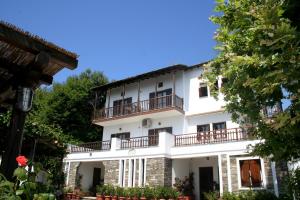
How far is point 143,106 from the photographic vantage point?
21.7 m

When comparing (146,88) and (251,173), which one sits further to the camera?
(146,88)

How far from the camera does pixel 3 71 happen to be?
4.75 metres

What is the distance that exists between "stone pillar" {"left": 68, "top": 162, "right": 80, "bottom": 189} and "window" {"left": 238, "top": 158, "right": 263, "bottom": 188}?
39.6 feet

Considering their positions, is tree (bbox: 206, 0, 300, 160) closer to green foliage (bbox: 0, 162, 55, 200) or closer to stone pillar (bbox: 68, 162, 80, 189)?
green foliage (bbox: 0, 162, 55, 200)

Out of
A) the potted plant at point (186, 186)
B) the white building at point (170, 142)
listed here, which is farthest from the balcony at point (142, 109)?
the potted plant at point (186, 186)

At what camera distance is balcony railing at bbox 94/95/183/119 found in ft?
66.0

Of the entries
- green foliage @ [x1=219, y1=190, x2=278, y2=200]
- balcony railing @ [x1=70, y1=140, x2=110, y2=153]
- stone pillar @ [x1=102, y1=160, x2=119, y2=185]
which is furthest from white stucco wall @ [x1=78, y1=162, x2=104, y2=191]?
green foliage @ [x1=219, y1=190, x2=278, y2=200]

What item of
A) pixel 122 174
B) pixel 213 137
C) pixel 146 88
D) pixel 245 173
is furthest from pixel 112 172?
pixel 245 173

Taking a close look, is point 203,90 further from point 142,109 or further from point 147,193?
point 147,193

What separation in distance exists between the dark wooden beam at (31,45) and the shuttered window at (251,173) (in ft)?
41.1

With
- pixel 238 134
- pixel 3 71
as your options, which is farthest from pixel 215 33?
pixel 238 134

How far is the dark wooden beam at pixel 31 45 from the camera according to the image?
3.85 metres

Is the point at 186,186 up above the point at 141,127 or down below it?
below

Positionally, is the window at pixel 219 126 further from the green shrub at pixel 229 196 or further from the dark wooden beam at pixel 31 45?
the dark wooden beam at pixel 31 45
